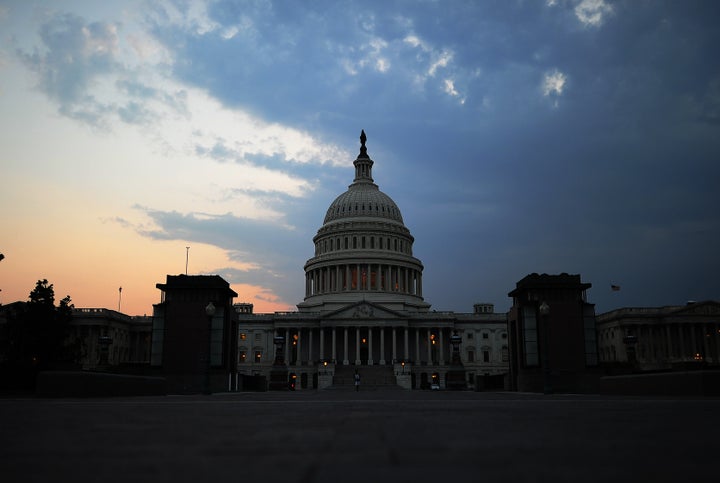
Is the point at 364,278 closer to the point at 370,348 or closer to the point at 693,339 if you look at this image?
the point at 370,348

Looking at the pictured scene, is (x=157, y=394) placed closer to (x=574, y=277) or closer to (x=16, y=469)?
(x=574, y=277)

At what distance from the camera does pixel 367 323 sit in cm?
13525

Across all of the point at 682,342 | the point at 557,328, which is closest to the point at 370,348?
the point at 682,342

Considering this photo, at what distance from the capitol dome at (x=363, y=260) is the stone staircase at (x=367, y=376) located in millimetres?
24533

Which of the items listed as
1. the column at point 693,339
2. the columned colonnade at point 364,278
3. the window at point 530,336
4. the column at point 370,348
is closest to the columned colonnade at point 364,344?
the column at point 370,348

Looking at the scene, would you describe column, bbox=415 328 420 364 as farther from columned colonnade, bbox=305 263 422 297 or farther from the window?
the window

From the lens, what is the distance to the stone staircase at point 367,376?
112 m

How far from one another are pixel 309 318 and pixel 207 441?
129223 mm

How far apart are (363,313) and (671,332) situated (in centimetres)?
6126

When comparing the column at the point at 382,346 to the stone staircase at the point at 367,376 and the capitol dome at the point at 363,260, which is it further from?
the capitol dome at the point at 363,260

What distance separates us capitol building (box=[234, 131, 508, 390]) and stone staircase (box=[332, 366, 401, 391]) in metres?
0.19

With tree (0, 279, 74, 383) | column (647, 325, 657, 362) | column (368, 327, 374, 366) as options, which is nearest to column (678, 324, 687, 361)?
column (647, 325, 657, 362)

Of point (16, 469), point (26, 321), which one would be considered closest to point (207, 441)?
point (16, 469)

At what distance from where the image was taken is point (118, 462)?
7430 mm
